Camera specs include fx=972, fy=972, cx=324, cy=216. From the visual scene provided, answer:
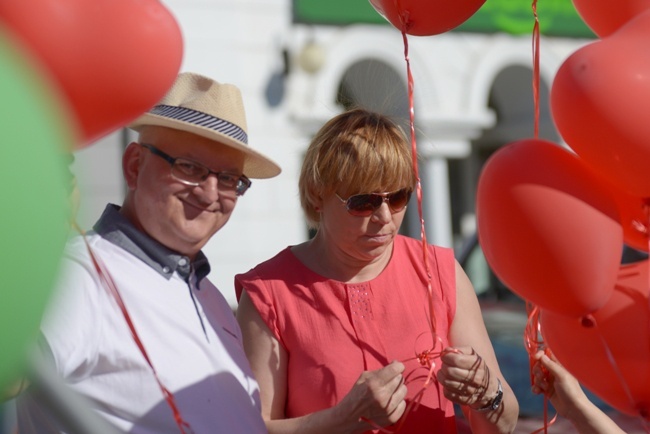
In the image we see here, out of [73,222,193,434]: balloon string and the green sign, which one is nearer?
[73,222,193,434]: balloon string

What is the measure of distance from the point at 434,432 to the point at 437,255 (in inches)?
17.5

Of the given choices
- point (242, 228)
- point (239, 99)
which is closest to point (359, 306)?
Result: point (239, 99)

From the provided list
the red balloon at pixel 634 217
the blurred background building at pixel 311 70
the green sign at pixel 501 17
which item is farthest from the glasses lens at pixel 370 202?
the green sign at pixel 501 17

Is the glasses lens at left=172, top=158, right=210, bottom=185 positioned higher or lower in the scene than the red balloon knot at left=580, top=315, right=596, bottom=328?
higher

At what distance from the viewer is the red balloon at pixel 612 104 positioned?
1.70 meters

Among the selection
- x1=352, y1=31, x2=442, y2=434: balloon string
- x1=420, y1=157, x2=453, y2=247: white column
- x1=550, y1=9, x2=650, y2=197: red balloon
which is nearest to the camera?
x1=550, y1=9, x2=650, y2=197: red balloon

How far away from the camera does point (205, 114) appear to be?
7.33ft

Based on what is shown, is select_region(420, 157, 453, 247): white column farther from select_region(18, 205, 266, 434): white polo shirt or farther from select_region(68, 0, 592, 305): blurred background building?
select_region(18, 205, 266, 434): white polo shirt

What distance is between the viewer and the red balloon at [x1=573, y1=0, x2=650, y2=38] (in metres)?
1.90

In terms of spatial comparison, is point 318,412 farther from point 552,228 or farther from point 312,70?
point 312,70

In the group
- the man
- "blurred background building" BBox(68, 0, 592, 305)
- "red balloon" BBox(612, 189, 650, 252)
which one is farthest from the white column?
"red balloon" BBox(612, 189, 650, 252)

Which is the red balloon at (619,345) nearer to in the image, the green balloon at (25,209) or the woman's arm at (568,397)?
the woman's arm at (568,397)

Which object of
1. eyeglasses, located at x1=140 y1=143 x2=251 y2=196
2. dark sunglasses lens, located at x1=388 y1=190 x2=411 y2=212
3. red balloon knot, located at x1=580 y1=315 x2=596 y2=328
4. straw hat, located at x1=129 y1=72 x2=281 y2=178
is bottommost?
red balloon knot, located at x1=580 y1=315 x2=596 y2=328

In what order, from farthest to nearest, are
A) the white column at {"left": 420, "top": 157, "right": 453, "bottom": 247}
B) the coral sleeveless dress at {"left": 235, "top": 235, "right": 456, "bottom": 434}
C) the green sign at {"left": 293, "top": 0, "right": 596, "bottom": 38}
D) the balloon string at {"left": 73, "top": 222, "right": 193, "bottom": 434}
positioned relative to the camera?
the white column at {"left": 420, "top": 157, "right": 453, "bottom": 247}, the green sign at {"left": 293, "top": 0, "right": 596, "bottom": 38}, the coral sleeveless dress at {"left": 235, "top": 235, "right": 456, "bottom": 434}, the balloon string at {"left": 73, "top": 222, "right": 193, "bottom": 434}
